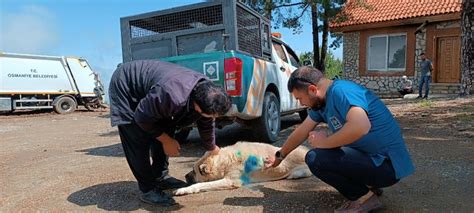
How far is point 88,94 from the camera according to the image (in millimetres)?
16250

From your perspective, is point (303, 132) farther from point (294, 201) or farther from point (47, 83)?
point (47, 83)

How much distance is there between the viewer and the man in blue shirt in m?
2.59

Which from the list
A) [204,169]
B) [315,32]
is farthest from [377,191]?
[315,32]

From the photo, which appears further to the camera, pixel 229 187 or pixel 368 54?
pixel 368 54

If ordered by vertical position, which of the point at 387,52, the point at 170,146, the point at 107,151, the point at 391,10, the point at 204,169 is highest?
the point at 391,10

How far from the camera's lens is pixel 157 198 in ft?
10.8

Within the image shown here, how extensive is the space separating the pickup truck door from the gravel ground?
55 cm

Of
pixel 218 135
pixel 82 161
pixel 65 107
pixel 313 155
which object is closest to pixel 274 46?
pixel 218 135

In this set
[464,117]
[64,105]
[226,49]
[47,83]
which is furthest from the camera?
[64,105]

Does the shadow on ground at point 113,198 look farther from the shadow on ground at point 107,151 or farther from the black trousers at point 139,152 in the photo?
the shadow on ground at point 107,151

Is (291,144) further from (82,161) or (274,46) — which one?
(274,46)

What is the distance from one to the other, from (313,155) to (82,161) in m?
3.59

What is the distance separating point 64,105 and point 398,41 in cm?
1387

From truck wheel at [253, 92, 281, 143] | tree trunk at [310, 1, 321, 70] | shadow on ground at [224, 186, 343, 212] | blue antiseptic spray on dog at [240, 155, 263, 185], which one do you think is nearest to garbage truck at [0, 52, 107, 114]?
tree trunk at [310, 1, 321, 70]
